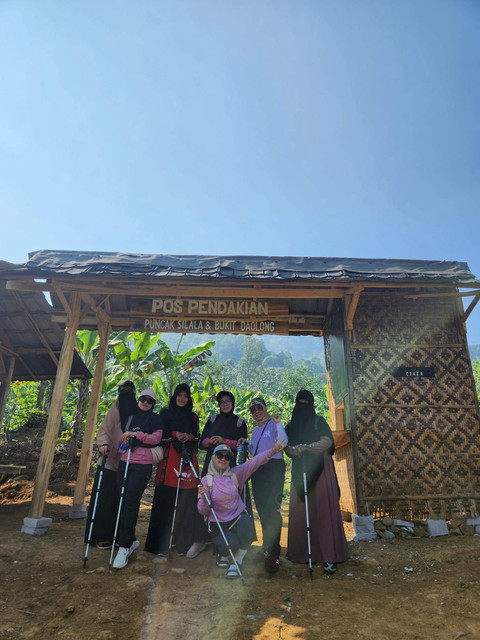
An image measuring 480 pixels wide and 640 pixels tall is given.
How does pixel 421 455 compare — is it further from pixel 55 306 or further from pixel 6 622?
pixel 55 306

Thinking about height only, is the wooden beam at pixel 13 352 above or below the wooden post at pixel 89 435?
above

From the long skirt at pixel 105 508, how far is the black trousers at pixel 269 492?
1875 millimetres

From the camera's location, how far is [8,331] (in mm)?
8531

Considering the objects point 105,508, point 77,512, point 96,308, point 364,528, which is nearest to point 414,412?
point 364,528

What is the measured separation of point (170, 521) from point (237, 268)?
3.77 m

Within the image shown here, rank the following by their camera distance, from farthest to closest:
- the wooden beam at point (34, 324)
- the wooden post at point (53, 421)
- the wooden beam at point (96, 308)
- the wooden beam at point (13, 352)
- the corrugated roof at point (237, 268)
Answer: the wooden beam at point (13, 352), the wooden beam at point (34, 324), the wooden beam at point (96, 308), the corrugated roof at point (237, 268), the wooden post at point (53, 421)

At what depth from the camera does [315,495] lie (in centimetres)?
479

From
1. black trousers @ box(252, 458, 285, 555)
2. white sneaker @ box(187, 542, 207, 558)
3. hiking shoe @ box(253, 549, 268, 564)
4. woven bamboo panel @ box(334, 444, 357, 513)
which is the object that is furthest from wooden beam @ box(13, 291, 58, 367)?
woven bamboo panel @ box(334, 444, 357, 513)

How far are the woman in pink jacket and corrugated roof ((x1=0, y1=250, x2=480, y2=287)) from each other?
2.72m

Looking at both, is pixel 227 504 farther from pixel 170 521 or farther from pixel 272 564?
pixel 170 521

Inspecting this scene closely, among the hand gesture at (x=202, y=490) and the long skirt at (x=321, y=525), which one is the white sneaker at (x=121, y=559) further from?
the long skirt at (x=321, y=525)

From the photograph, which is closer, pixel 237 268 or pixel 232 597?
pixel 232 597

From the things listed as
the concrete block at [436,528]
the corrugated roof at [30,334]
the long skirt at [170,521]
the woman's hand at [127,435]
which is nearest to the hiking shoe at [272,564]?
the long skirt at [170,521]

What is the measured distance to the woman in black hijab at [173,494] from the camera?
4.94 metres
